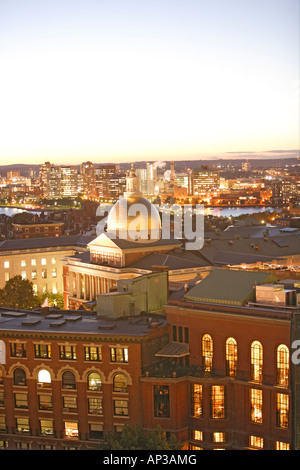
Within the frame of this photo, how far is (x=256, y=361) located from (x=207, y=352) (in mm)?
2976

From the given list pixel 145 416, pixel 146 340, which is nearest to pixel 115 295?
pixel 146 340

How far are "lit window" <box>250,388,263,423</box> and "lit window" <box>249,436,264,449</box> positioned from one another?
2.46ft

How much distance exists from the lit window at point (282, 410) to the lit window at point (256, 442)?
4.19ft

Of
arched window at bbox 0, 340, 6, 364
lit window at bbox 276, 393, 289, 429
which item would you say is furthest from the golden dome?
lit window at bbox 276, 393, 289, 429

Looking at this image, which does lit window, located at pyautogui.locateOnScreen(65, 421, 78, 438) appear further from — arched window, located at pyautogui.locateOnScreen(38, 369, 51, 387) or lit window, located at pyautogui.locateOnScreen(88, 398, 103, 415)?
arched window, located at pyautogui.locateOnScreen(38, 369, 51, 387)

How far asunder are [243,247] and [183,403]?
41009 mm

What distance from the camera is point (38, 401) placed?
132 ft

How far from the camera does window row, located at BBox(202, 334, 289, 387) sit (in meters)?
35.8

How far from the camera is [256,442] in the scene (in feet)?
120

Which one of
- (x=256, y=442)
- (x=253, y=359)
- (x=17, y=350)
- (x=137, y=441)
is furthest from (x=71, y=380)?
(x=256, y=442)

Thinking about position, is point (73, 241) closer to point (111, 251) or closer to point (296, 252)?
point (111, 251)

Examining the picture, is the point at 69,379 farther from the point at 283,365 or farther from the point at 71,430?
the point at 283,365

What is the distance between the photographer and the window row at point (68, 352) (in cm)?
3912

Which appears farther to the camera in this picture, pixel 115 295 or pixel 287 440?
pixel 115 295
